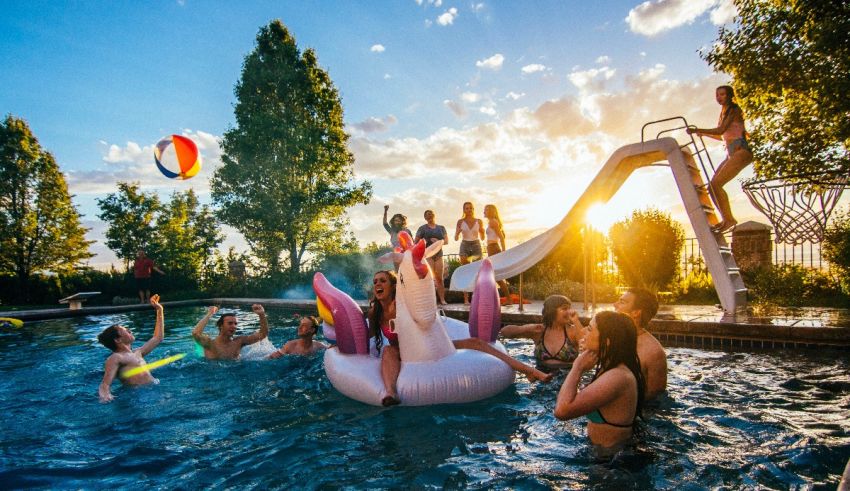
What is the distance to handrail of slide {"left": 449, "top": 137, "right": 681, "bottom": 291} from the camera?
799 cm

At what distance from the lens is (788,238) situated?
8023mm

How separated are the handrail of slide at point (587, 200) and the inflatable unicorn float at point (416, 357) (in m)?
3.95

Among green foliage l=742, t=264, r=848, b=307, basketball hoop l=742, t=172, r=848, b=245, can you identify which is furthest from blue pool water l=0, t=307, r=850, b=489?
green foliage l=742, t=264, r=848, b=307

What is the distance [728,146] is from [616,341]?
21.1ft

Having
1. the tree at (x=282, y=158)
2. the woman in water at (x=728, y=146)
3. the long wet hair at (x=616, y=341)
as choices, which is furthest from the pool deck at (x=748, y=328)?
the tree at (x=282, y=158)

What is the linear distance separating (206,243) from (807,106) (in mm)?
32504

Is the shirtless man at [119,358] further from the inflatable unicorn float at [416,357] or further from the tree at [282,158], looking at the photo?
the tree at [282,158]

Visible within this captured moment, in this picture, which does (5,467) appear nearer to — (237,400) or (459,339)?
(237,400)

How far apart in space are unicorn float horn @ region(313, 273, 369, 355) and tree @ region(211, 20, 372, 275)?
18.3 metres

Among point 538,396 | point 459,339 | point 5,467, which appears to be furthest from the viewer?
point 459,339

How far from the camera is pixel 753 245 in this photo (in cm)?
1280

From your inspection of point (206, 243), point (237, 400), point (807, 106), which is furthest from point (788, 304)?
point (206, 243)

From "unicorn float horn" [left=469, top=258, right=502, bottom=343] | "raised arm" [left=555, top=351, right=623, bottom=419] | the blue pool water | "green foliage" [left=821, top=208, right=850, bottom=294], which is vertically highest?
"green foliage" [left=821, top=208, right=850, bottom=294]

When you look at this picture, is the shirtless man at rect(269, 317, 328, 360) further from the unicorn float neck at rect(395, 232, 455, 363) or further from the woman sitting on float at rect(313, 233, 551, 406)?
the unicorn float neck at rect(395, 232, 455, 363)
